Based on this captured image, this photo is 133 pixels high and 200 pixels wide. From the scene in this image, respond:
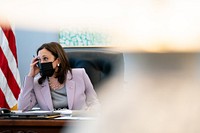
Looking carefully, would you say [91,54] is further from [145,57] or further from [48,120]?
[145,57]

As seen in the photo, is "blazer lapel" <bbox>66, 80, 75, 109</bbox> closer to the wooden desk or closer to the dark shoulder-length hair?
the dark shoulder-length hair

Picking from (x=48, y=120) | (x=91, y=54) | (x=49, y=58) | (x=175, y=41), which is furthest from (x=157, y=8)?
(x=91, y=54)

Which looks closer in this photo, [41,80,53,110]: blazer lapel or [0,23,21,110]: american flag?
[41,80,53,110]: blazer lapel

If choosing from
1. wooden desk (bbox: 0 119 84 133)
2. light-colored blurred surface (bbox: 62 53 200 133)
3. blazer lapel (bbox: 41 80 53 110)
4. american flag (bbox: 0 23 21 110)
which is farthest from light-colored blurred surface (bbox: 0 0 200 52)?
american flag (bbox: 0 23 21 110)

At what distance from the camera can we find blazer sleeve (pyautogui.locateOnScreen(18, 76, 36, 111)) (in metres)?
2.05

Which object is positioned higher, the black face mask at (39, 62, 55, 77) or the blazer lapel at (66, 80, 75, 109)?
the black face mask at (39, 62, 55, 77)

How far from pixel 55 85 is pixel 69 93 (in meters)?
0.12

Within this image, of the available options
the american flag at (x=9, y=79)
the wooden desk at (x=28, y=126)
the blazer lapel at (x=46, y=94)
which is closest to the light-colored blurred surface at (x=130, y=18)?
the wooden desk at (x=28, y=126)

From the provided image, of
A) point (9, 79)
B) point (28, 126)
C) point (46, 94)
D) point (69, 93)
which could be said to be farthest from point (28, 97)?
point (28, 126)

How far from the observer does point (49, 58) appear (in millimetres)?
2043

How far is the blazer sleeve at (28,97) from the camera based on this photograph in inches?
80.7

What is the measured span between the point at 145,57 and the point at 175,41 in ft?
0.06


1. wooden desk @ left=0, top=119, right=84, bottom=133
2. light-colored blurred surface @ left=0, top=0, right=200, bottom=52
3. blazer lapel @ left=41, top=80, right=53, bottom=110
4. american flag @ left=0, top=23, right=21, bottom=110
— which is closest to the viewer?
light-colored blurred surface @ left=0, top=0, right=200, bottom=52

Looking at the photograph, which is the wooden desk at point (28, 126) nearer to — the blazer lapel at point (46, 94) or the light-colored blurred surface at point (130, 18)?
the blazer lapel at point (46, 94)
